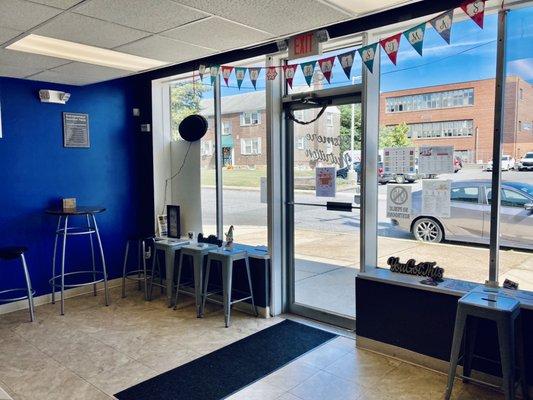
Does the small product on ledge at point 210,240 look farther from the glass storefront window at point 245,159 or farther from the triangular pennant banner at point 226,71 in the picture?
the triangular pennant banner at point 226,71

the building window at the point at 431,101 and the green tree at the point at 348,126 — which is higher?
the building window at the point at 431,101

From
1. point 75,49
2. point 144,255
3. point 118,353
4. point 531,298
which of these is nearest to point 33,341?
point 118,353

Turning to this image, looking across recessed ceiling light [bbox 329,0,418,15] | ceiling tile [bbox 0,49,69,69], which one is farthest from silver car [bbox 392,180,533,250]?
ceiling tile [bbox 0,49,69,69]

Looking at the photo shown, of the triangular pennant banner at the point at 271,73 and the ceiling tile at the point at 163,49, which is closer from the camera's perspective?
the ceiling tile at the point at 163,49

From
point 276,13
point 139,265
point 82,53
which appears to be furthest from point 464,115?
point 139,265

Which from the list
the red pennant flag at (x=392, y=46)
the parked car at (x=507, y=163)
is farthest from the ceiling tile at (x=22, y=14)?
the parked car at (x=507, y=163)

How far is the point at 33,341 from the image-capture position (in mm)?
3664

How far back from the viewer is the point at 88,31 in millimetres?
2893

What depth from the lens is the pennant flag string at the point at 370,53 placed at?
2482mm

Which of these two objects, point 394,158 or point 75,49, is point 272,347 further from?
point 75,49

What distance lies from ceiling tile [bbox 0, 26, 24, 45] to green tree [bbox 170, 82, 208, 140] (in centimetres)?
220

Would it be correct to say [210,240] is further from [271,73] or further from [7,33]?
[7,33]

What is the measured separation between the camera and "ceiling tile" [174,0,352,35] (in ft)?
8.07

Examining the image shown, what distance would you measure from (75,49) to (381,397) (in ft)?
11.2
